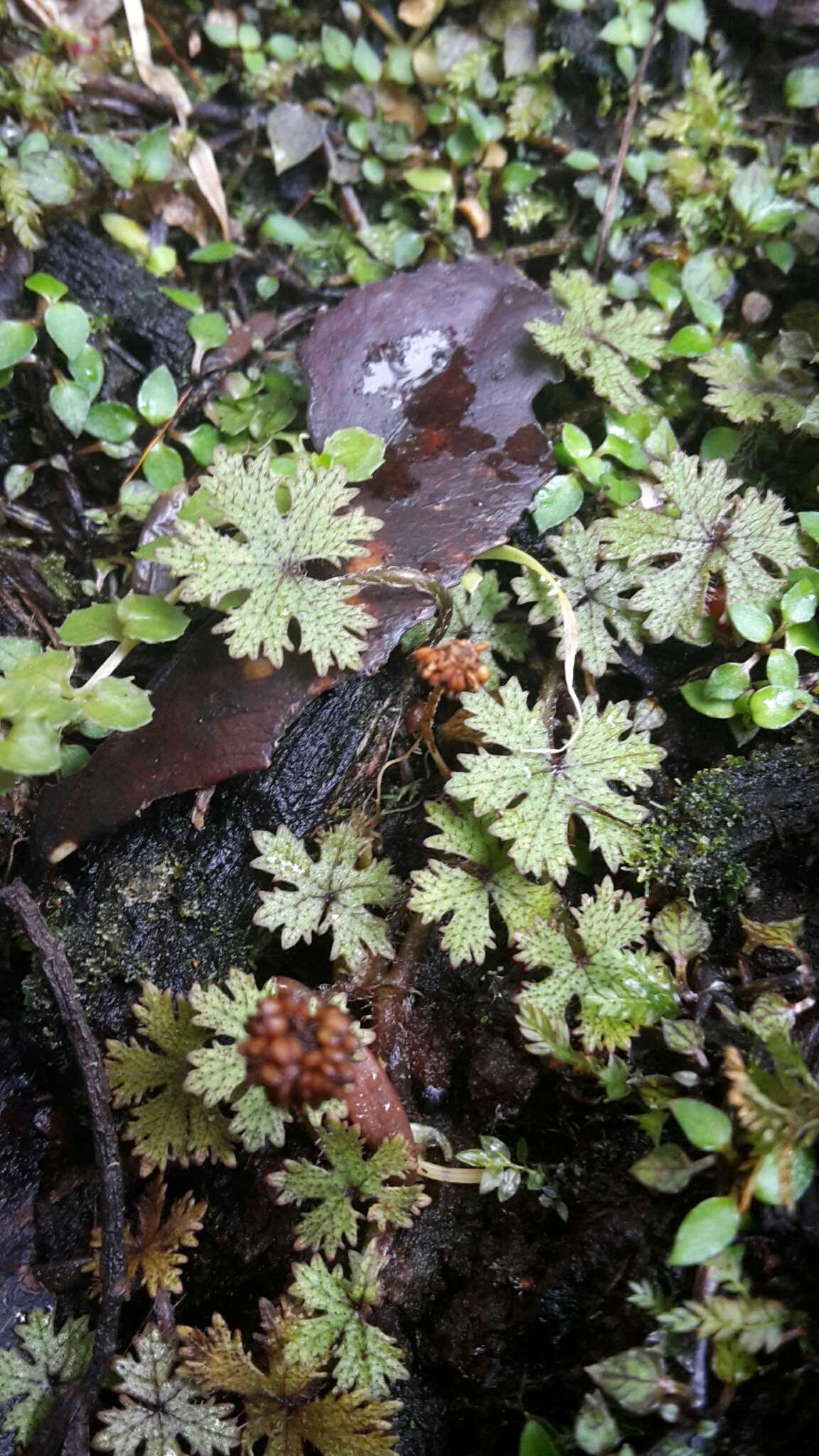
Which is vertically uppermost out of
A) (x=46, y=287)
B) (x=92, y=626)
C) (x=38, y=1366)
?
(x=46, y=287)

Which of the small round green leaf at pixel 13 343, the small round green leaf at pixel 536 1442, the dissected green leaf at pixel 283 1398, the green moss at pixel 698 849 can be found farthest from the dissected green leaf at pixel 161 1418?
the small round green leaf at pixel 13 343

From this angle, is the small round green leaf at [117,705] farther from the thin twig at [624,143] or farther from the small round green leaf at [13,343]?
the thin twig at [624,143]

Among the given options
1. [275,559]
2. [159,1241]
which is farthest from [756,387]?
[159,1241]

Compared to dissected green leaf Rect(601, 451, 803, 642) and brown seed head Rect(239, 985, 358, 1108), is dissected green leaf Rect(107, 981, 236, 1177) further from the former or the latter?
dissected green leaf Rect(601, 451, 803, 642)

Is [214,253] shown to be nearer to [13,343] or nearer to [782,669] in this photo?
[13,343]

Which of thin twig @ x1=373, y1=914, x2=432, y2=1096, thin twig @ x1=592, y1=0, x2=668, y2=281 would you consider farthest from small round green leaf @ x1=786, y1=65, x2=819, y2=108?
thin twig @ x1=373, y1=914, x2=432, y2=1096

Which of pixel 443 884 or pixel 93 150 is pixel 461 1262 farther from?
pixel 93 150
